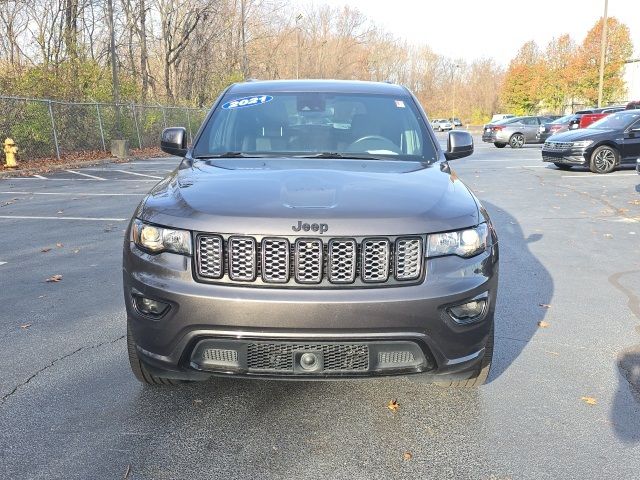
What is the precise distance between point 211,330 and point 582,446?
184 centimetres

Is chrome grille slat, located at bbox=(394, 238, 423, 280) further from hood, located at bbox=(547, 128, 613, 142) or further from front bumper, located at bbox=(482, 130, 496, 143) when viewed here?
front bumper, located at bbox=(482, 130, 496, 143)

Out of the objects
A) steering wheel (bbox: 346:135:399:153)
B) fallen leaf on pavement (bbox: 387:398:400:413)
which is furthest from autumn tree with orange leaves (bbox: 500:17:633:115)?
fallen leaf on pavement (bbox: 387:398:400:413)

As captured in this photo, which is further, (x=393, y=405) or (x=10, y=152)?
(x=10, y=152)

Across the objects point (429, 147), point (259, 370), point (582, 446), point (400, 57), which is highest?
point (400, 57)

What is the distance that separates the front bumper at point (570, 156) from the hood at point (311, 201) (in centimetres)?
1379

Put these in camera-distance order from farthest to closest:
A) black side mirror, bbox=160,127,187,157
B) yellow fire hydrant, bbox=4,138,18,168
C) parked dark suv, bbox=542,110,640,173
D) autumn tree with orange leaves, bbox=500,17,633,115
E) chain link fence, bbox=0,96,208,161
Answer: autumn tree with orange leaves, bbox=500,17,633,115 < chain link fence, bbox=0,96,208,161 < yellow fire hydrant, bbox=4,138,18,168 < parked dark suv, bbox=542,110,640,173 < black side mirror, bbox=160,127,187,157

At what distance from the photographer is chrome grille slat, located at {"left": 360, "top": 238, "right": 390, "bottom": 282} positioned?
8.34ft

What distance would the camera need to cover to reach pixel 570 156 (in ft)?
51.3

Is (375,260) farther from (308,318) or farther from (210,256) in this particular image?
(210,256)

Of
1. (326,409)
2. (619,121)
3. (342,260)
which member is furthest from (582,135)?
(342,260)

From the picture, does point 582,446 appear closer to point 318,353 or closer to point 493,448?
point 493,448

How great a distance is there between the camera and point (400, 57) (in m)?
81.4

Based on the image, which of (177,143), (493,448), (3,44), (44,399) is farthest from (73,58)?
(493,448)

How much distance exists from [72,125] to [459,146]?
18780 mm
